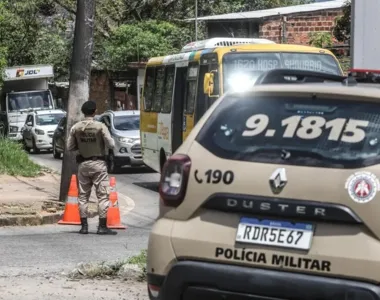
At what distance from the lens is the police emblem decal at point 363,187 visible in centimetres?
514

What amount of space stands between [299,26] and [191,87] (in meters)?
19.6

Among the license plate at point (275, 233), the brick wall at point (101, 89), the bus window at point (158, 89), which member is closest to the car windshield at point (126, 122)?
the bus window at point (158, 89)

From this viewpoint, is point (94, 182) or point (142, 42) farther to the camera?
point (142, 42)

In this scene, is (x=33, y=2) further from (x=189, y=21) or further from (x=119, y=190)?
(x=119, y=190)

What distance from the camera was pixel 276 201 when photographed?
5336mm

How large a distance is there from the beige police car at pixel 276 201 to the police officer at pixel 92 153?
22.7ft

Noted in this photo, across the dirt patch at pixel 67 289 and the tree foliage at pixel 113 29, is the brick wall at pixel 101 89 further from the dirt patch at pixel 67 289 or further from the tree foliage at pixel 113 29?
the dirt patch at pixel 67 289

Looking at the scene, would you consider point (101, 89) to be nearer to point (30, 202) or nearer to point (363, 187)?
point (30, 202)

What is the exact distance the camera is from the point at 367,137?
5309 mm

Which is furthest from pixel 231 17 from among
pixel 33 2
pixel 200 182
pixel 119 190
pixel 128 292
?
pixel 200 182

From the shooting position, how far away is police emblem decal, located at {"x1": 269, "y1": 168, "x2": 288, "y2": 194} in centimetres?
534

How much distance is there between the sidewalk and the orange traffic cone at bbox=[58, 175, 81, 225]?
1.13ft

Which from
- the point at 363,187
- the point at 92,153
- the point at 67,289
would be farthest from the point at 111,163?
the point at 363,187

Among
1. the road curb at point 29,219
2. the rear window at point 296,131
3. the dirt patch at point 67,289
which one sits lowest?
the road curb at point 29,219
